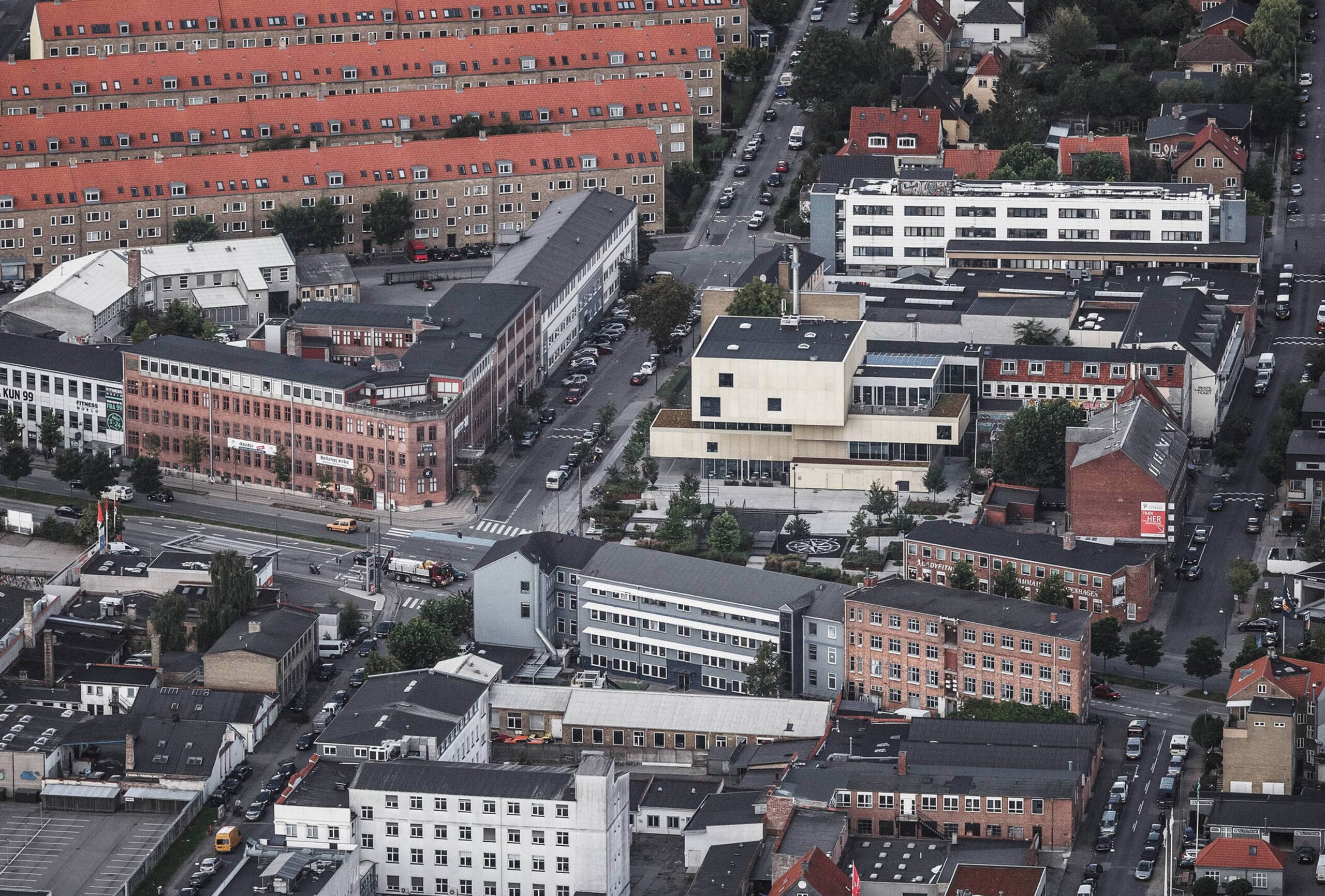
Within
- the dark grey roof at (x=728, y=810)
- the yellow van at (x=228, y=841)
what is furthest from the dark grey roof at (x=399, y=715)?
the dark grey roof at (x=728, y=810)

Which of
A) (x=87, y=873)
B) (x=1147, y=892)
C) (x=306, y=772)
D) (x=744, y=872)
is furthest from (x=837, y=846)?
(x=87, y=873)

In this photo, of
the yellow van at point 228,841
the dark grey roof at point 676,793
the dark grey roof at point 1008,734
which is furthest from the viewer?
the dark grey roof at point 676,793

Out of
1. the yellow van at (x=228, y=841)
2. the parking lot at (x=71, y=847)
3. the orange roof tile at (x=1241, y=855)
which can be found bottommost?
the parking lot at (x=71, y=847)

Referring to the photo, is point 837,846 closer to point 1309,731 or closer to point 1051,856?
point 1051,856

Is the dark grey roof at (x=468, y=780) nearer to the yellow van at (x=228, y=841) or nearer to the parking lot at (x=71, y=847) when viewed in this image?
the yellow van at (x=228, y=841)

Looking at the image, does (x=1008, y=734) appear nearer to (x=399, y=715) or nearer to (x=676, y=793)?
(x=676, y=793)

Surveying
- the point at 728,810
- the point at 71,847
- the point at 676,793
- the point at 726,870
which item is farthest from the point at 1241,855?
the point at 71,847
